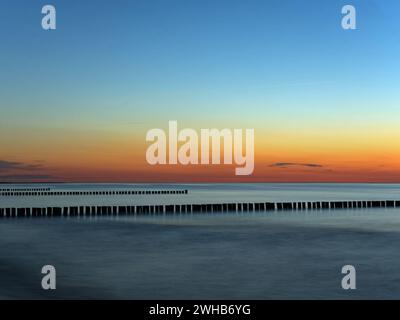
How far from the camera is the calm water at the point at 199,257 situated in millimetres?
17906

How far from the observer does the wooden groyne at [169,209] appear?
48.3 m

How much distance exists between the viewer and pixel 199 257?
83.0 feet

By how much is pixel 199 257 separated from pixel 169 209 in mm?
28461

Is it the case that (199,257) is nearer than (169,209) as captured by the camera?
Yes

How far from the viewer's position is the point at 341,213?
172 feet

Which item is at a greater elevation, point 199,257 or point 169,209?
point 199,257

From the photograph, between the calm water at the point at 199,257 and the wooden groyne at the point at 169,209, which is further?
the wooden groyne at the point at 169,209

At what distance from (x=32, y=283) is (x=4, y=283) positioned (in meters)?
0.95

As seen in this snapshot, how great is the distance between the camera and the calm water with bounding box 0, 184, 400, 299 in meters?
17.9

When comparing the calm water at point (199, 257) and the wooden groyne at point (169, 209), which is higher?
the calm water at point (199, 257)

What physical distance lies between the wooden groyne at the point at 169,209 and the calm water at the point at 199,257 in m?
4.79
